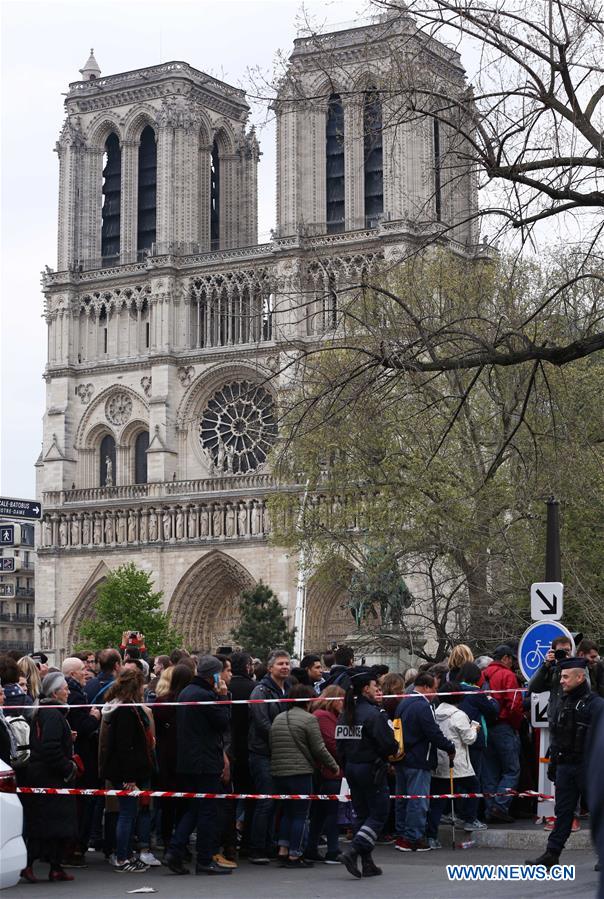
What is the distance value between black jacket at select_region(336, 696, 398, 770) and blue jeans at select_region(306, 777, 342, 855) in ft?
2.22

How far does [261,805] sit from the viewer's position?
12.6 meters

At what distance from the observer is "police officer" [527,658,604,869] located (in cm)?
1081

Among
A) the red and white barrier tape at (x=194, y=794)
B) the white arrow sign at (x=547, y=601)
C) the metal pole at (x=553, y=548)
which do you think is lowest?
the red and white barrier tape at (x=194, y=794)

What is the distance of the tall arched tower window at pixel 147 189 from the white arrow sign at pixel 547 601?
44.5 m

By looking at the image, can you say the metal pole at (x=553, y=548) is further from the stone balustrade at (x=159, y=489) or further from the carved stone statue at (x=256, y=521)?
the carved stone statue at (x=256, y=521)

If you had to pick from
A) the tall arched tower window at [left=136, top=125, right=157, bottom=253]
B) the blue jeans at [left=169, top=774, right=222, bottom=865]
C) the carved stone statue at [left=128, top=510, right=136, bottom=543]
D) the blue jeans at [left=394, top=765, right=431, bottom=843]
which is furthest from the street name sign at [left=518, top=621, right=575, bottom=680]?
the tall arched tower window at [left=136, top=125, right=157, bottom=253]

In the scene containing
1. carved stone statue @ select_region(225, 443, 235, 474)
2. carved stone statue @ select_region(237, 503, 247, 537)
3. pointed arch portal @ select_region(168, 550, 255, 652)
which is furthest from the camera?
carved stone statue @ select_region(225, 443, 235, 474)

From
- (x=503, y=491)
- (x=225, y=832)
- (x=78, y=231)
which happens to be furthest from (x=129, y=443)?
(x=225, y=832)

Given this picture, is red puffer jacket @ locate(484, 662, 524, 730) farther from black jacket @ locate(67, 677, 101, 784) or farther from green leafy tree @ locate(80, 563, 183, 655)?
green leafy tree @ locate(80, 563, 183, 655)

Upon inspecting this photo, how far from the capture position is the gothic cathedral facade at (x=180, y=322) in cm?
5162

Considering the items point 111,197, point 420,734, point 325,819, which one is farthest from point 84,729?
point 111,197

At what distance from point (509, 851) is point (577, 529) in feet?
42.5

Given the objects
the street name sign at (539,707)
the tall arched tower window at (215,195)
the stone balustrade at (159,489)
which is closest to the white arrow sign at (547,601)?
the street name sign at (539,707)

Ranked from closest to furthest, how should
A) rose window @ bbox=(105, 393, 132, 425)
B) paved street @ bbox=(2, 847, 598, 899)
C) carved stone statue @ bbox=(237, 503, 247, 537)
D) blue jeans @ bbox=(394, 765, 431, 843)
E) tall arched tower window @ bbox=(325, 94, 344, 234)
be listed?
paved street @ bbox=(2, 847, 598, 899) → blue jeans @ bbox=(394, 765, 431, 843) → carved stone statue @ bbox=(237, 503, 247, 537) → tall arched tower window @ bbox=(325, 94, 344, 234) → rose window @ bbox=(105, 393, 132, 425)
